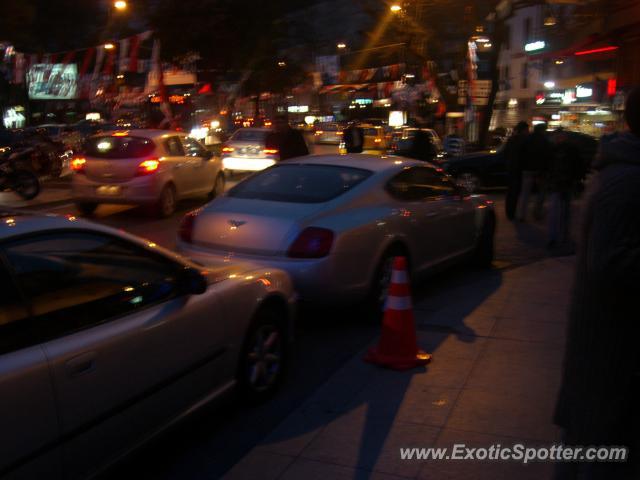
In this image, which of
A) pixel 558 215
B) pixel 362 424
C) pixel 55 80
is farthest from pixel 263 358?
pixel 55 80

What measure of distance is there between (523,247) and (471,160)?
7.03 m

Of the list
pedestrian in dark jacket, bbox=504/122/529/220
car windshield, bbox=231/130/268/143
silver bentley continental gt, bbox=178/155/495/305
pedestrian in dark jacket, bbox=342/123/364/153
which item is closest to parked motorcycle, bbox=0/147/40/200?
pedestrian in dark jacket, bbox=342/123/364/153

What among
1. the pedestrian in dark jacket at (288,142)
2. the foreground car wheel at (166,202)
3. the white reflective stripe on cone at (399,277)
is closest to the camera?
the white reflective stripe on cone at (399,277)

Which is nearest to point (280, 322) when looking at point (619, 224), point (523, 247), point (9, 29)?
point (619, 224)

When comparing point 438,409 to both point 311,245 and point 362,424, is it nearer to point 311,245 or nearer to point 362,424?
point 362,424

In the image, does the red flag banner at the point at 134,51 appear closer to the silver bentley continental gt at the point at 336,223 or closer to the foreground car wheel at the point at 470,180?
the foreground car wheel at the point at 470,180

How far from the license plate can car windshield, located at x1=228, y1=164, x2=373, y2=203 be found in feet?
20.4

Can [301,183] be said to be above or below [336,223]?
above

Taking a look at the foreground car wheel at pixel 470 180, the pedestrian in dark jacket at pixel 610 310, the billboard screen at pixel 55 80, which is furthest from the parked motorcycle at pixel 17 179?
the billboard screen at pixel 55 80

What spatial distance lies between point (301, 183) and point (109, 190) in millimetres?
7027

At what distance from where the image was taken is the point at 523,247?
1121 cm

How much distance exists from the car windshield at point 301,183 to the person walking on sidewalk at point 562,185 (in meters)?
4.25

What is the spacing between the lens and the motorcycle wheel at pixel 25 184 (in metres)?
16.3

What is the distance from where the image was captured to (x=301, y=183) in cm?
748
